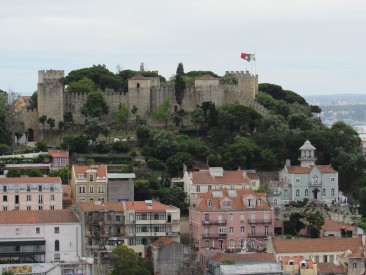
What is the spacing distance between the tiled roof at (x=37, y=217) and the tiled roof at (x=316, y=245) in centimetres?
1046

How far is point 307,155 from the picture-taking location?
79688mm

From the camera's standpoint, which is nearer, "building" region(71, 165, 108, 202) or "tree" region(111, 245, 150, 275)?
"tree" region(111, 245, 150, 275)

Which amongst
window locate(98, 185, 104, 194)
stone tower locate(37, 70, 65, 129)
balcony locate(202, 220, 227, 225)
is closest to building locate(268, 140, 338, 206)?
balcony locate(202, 220, 227, 225)

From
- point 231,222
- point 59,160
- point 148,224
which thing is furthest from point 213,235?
point 59,160

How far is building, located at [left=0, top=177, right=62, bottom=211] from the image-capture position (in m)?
70.2

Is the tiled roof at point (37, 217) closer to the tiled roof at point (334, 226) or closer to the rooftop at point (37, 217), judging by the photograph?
the rooftop at point (37, 217)

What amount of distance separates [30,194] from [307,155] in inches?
724


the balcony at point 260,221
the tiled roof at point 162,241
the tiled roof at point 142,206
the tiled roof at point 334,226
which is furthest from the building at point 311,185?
the tiled roof at point 162,241

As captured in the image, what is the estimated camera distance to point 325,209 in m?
75.6

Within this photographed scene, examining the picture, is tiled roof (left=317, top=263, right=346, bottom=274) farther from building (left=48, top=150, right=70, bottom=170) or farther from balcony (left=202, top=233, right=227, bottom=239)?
building (left=48, top=150, right=70, bottom=170)

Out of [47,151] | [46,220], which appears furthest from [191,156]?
[46,220]

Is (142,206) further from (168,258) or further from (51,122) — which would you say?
(51,122)

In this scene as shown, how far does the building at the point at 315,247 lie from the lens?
6400 centimetres

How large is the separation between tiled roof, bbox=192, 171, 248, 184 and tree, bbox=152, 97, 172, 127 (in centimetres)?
1348
